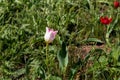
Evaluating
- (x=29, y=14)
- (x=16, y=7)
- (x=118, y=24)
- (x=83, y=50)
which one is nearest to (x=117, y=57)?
(x=83, y=50)

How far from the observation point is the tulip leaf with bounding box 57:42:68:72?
2.73 m

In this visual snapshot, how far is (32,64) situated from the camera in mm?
3027

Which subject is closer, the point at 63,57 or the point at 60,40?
the point at 63,57

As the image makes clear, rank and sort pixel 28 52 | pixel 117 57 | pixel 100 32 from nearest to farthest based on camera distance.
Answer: pixel 117 57
pixel 28 52
pixel 100 32

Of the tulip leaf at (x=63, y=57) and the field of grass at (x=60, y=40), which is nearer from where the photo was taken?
the tulip leaf at (x=63, y=57)

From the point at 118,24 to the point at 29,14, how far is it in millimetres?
840

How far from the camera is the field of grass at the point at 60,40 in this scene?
2.88 metres

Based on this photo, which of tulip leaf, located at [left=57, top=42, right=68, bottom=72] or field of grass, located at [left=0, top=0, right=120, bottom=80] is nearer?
tulip leaf, located at [left=57, top=42, right=68, bottom=72]

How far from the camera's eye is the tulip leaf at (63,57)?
2.73 metres

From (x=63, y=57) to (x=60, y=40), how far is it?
0.49 meters

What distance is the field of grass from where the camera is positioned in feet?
9.43

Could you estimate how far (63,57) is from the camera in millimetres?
2758

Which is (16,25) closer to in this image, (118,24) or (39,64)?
(39,64)

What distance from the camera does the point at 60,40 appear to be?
3.23 metres
